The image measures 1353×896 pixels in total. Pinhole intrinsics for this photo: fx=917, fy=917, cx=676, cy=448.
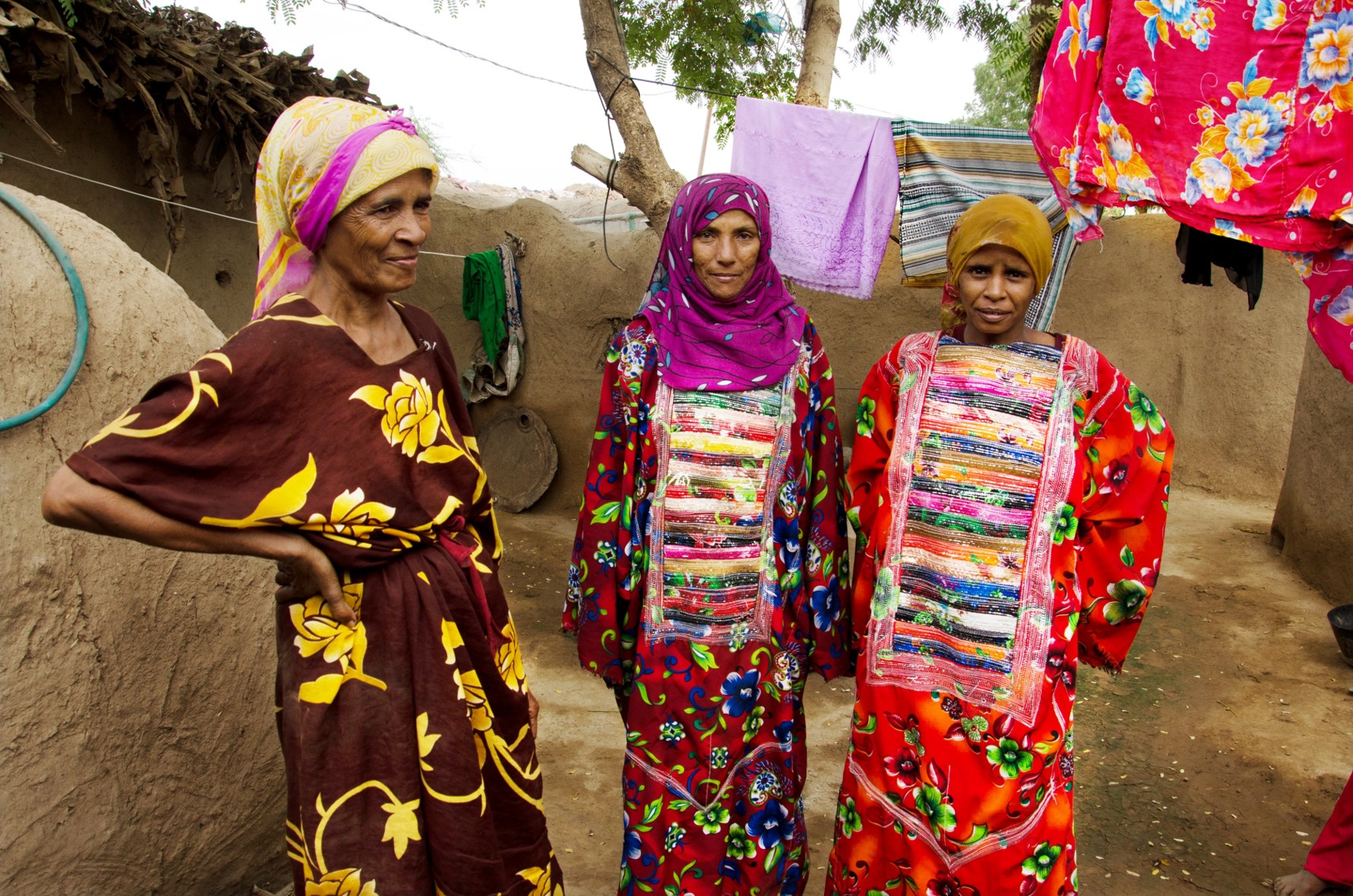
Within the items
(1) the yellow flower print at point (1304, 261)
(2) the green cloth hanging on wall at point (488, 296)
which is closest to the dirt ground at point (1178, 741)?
(1) the yellow flower print at point (1304, 261)

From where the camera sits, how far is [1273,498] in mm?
6344

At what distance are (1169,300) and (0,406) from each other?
6692 mm

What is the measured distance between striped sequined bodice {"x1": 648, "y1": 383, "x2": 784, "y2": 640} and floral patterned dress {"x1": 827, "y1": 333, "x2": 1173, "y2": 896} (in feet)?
1.02

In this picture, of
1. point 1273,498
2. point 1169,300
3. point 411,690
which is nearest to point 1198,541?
point 1273,498

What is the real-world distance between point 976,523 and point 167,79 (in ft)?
15.9

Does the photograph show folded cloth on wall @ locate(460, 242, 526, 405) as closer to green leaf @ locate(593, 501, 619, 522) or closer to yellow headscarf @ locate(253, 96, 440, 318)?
green leaf @ locate(593, 501, 619, 522)

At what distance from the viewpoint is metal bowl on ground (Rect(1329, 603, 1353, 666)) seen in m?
4.12

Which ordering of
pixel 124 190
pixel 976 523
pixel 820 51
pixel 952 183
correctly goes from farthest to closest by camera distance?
pixel 820 51 → pixel 124 190 → pixel 952 183 → pixel 976 523

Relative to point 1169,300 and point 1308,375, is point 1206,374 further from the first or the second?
point 1308,375

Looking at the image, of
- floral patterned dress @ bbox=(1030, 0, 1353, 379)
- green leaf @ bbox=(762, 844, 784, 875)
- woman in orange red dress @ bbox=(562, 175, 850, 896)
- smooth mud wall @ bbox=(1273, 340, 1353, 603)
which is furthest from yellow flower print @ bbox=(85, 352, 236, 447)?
smooth mud wall @ bbox=(1273, 340, 1353, 603)

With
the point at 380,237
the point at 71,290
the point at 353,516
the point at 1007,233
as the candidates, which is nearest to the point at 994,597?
the point at 1007,233

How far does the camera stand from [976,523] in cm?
204

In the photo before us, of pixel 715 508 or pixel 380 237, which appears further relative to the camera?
pixel 715 508

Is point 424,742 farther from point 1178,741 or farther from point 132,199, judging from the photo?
point 132,199
